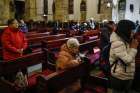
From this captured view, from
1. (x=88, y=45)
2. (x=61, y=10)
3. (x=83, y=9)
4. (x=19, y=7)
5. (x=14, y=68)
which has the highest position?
(x=19, y=7)

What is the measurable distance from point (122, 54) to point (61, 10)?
1187cm

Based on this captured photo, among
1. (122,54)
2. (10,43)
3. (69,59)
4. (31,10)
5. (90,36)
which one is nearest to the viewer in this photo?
(122,54)

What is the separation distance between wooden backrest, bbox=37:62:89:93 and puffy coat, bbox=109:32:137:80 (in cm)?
59

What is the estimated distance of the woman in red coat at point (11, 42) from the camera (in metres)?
5.59

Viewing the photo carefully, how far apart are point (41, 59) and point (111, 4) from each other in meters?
12.9

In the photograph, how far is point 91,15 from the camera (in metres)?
16.9

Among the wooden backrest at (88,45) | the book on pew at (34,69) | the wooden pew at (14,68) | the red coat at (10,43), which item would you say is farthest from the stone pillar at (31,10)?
the wooden pew at (14,68)

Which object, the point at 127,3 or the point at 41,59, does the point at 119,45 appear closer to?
the point at 41,59

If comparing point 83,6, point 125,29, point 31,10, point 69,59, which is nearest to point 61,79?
point 69,59

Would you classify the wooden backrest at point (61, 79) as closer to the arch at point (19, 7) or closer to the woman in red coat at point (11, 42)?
the woman in red coat at point (11, 42)

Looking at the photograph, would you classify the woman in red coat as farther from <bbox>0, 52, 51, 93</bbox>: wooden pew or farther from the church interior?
<bbox>0, 52, 51, 93</bbox>: wooden pew

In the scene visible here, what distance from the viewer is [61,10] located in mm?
14891

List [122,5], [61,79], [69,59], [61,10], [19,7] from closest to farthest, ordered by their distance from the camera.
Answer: [61,79]
[69,59]
[61,10]
[19,7]
[122,5]

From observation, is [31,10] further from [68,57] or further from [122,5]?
[68,57]
